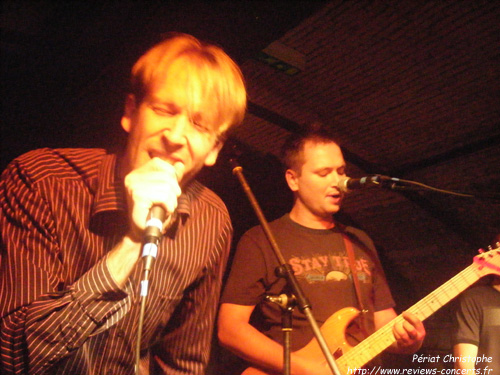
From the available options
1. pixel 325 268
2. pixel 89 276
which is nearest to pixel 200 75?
pixel 89 276

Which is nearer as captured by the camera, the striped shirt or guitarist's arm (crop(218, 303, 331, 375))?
the striped shirt

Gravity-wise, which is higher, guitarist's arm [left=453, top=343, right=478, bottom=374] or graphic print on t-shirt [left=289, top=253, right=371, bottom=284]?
graphic print on t-shirt [left=289, top=253, right=371, bottom=284]

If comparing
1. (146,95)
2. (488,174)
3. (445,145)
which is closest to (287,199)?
(445,145)

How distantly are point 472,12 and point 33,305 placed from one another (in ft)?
10.6

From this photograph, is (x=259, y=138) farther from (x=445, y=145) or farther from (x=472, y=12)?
(x=472, y=12)

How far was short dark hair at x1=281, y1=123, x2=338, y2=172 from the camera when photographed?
2.86m

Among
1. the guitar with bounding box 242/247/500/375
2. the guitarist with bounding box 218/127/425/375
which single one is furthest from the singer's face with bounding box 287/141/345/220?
the guitar with bounding box 242/247/500/375

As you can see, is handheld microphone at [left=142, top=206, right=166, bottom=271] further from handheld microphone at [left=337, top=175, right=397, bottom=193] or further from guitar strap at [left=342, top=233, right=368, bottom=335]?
guitar strap at [left=342, top=233, right=368, bottom=335]

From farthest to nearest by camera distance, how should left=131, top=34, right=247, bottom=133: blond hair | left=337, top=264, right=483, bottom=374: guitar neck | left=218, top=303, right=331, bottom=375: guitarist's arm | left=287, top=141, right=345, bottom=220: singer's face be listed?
left=287, top=141, right=345, bottom=220: singer's face, left=337, top=264, right=483, bottom=374: guitar neck, left=218, top=303, right=331, bottom=375: guitarist's arm, left=131, top=34, right=247, bottom=133: blond hair

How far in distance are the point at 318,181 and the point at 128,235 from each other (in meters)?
1.77

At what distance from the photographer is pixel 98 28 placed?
2.36 m

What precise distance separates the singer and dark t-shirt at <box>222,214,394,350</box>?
0.54 metres

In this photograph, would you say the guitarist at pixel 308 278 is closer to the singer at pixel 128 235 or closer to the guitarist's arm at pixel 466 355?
the singer at pixel 128 235

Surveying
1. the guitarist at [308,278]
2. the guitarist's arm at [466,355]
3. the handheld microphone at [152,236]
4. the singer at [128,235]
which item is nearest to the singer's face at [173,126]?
the singer at [128,235]
